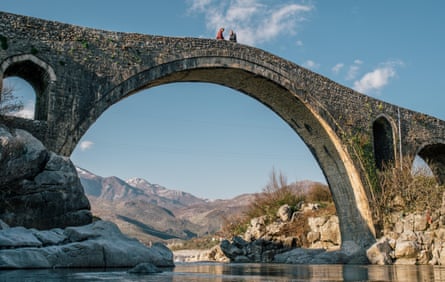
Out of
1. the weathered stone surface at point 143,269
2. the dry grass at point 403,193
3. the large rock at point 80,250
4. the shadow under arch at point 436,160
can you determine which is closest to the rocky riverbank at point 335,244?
the dry grass at point 403,193

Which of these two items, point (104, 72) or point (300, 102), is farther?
point (300, 102)

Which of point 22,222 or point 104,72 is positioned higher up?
point 104,72

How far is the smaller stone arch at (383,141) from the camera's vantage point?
20.3 m

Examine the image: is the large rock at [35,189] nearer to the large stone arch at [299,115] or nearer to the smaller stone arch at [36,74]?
the smaller stone arch at [36,74]

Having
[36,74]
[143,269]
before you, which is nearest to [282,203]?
[36,74]

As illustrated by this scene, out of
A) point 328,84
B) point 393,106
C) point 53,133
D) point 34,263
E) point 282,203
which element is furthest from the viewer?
point 282,203

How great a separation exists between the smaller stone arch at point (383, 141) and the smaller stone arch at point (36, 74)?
12.8 m

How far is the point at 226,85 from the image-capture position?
17859 millimetres

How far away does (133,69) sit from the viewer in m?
14.5

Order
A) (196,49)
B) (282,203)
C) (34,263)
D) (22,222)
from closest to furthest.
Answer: (34,263) < (22,222) < (196,49) < (282,203)

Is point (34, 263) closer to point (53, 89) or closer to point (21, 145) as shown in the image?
point (21, 145)

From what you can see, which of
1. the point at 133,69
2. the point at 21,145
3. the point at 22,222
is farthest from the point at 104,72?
the point at 22,222

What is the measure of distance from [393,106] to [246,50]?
297 inches

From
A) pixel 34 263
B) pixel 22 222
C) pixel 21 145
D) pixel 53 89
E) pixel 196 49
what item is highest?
pixel 196 49
